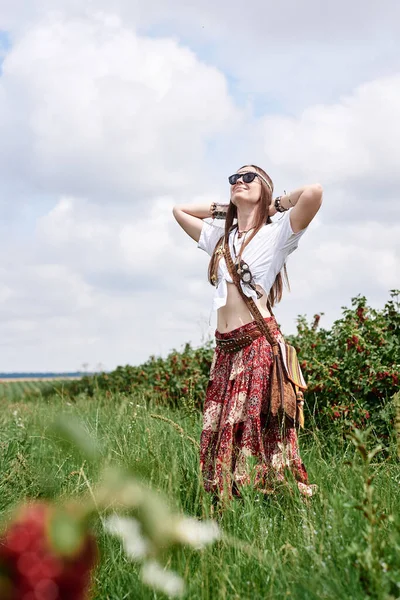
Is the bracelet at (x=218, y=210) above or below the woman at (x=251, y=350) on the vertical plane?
above

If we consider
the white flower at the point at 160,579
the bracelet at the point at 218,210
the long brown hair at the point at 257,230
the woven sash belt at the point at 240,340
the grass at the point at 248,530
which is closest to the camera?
the white flower at the point at 160,579

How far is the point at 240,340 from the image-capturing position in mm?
4082

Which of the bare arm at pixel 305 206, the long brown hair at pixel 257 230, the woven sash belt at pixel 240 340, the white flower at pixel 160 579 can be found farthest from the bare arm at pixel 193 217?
the white flower at pixel 160 579

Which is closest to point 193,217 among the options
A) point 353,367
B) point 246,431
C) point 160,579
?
point 246,431

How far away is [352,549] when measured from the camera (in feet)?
6.22

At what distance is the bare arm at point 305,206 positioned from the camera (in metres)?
3.99

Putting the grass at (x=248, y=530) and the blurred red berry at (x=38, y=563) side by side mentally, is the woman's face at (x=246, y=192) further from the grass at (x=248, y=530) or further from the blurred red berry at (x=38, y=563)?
the blurred red berry at (x=38, y=563)

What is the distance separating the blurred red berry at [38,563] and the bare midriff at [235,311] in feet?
11.7

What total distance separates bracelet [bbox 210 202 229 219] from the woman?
0.32 metres

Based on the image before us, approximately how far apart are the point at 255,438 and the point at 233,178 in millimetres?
1679

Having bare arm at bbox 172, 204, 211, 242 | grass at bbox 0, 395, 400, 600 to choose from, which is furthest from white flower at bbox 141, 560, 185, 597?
bare arm at bbox 172, 204, 211, 242

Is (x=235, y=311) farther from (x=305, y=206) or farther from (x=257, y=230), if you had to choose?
(x=305, y=206)

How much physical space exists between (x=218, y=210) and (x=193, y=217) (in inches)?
7.5

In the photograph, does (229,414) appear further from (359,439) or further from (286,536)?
(359,439)
